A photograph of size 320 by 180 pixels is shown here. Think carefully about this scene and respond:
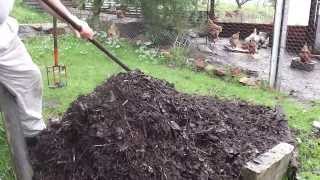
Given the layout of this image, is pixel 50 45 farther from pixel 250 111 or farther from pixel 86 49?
pixel 250 111

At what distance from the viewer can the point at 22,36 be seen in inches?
387

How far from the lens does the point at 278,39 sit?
727cm

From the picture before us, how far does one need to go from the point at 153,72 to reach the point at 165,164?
13.7 feet

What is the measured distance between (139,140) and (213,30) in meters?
6.06

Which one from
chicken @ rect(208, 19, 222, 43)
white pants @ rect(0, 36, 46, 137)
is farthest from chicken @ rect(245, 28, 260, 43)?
white pants @ rect(0, 36, 46, 137)

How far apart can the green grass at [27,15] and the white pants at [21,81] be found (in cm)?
763

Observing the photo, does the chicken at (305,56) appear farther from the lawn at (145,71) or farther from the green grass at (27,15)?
the green grass at (27,15)

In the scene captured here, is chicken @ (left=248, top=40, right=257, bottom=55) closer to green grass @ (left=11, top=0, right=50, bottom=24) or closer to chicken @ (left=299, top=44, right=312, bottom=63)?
chicken @ (left=299, top=44, right=312, bottom=63)

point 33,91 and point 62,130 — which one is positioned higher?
point 33,91

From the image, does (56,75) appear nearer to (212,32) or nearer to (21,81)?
(21,81)

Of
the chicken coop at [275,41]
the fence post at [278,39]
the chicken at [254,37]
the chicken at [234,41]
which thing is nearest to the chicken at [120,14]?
the chicken coop at [275,41]

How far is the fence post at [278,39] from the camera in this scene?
714cm

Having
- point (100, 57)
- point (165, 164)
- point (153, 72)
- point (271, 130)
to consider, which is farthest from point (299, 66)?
point (165, 164)

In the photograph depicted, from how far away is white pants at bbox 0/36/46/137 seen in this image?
368cm
